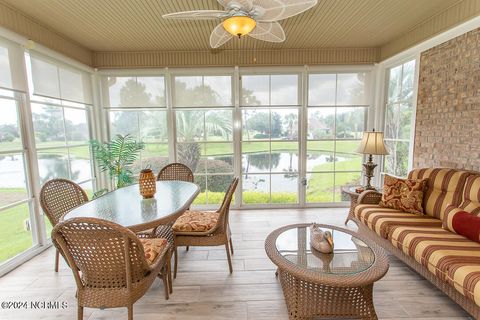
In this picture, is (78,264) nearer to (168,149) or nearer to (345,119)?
(168,149)

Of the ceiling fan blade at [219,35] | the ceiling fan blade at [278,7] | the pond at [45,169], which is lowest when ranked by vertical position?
the pond at [45,169]

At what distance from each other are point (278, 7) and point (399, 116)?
2.75 m

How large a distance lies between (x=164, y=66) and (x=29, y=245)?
296 cm

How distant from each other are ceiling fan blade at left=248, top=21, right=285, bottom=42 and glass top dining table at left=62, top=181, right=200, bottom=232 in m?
1.69

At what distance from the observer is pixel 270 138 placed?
13.3 feet

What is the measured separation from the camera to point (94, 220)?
4.11 ft

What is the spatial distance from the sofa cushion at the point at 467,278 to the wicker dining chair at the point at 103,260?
79.5 inches

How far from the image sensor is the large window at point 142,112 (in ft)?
12.8

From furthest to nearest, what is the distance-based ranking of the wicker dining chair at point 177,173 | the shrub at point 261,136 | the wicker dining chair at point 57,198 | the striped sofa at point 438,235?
1. the shrub at point 261,136
2. the wicker dining chair at point 177,173
3. the wicker dining chair at point 57,198
4. the striped sofa at point 438,235

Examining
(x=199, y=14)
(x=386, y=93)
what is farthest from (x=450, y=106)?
(x=199, y=14)

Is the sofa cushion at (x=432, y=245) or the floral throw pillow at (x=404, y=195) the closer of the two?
the sofa cushion at (x=432, y=245)

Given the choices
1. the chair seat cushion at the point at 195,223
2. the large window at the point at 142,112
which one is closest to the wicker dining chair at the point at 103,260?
the chair seat cushion at the point at 195,223

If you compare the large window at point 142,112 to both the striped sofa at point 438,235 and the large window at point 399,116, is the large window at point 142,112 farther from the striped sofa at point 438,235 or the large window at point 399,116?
the large window at point 399,116

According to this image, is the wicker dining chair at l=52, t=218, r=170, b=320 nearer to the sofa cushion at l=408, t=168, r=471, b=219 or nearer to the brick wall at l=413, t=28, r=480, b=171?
the sofa cushion at l=408, t=168, r=471, b=219
